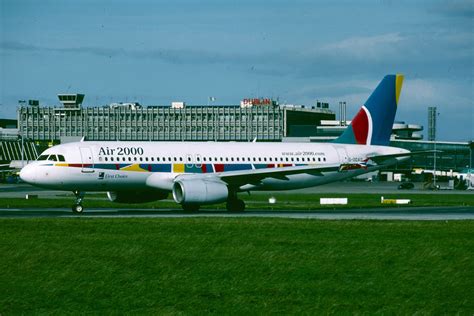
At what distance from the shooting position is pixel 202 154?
53.4 metres

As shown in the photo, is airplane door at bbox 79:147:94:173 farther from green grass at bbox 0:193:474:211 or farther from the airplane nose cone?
green grass at bbox 0:193:474:211

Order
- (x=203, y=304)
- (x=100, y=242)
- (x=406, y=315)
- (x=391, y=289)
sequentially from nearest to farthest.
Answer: (x=406, y=315) → (x=203, y=304) → (x=391, y=289) → (x=100, y=242)

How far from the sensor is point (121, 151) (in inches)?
2010

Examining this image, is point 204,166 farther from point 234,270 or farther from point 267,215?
point 234,270

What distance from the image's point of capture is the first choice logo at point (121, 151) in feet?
166

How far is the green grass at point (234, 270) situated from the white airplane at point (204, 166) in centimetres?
1581

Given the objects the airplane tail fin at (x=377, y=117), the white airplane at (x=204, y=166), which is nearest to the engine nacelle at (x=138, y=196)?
the white airplane at (x=204, y=166)

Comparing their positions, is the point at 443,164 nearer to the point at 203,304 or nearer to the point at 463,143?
the point at 463,143

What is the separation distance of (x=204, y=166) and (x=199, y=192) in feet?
16.7

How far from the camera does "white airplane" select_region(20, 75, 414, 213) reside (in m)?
49.3

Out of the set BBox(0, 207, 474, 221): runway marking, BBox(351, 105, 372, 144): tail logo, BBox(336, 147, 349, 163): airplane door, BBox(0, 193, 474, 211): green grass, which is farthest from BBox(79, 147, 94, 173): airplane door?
BBox(351, 105, 372, 144): tail logo

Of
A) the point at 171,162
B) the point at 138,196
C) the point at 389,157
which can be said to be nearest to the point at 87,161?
the point at 138,196

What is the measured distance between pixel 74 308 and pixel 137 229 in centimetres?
1518

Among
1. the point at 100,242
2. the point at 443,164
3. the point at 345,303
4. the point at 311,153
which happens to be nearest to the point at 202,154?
the point at 311,153
